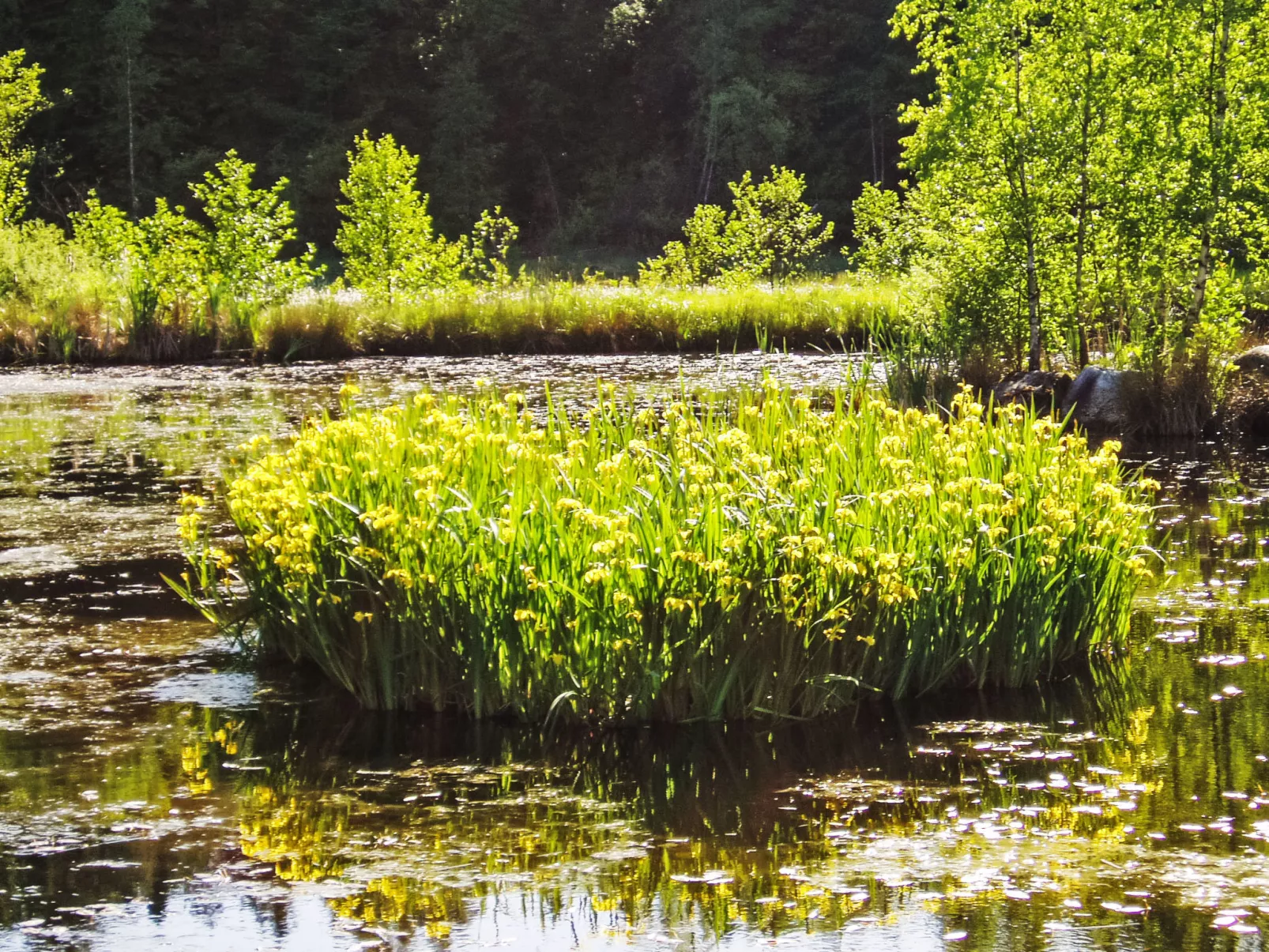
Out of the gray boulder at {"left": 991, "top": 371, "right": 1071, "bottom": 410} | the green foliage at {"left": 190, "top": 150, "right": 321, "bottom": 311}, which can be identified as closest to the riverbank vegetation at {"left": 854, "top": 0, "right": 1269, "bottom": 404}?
the gray boulder at {"left": 991, "top": 371, "right": 1071, "bottom": 410}

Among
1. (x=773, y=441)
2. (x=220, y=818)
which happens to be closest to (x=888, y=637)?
(x=773, y=441)

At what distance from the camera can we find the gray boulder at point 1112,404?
14.0 metres

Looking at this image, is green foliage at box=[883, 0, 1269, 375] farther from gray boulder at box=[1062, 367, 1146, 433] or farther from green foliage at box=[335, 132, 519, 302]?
green foliage at box=[335, 132, 519, 302]

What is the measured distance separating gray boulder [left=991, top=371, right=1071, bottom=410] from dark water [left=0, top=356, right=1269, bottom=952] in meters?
7.22

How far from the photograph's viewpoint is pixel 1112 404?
1405cm

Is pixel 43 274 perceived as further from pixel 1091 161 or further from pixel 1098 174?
pixel 1098 174

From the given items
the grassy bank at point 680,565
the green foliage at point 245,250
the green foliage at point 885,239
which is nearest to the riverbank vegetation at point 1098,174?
the grassy bank at point 680,565

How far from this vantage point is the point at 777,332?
Answer: 23609 millimetres

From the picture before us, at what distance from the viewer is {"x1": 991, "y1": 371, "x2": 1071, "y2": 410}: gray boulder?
14.9m

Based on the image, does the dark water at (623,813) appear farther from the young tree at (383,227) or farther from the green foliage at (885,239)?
the young tree at (383,227)

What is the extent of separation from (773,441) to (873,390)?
898 centimetres

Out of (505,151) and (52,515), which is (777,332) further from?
(505,151)

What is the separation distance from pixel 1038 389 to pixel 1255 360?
2065 millimetres

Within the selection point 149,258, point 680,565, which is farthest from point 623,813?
point 149,258
